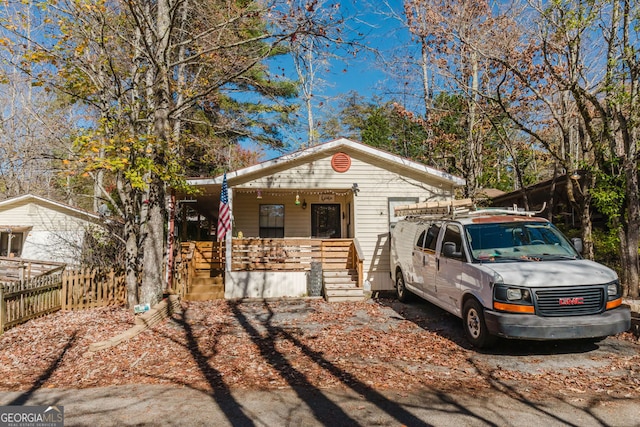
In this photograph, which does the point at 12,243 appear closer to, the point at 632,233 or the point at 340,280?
the point at 340,280

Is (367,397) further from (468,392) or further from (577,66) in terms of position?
(577,66)

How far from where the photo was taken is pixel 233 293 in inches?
476

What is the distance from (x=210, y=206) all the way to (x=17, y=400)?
1361 cm

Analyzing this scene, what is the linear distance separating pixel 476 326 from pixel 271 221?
10.1 meters

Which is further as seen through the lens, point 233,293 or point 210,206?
point 210,206

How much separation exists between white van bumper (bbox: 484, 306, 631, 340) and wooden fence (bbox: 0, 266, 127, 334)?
994cm

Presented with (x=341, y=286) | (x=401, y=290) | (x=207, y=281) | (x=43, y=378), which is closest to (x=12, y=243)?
(x=207, y=281)

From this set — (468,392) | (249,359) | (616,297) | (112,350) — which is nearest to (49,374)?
(112,350)

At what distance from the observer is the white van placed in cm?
562

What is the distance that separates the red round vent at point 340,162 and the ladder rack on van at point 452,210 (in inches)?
86.7

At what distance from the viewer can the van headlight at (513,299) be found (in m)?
5.66

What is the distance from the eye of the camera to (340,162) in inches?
512

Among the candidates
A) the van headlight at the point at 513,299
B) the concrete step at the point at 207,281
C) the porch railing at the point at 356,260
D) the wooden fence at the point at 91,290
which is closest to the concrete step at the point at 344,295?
the porch railing at the point at 356,260

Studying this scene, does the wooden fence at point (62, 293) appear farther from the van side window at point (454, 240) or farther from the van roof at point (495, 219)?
the van roof at point (495, 219)
